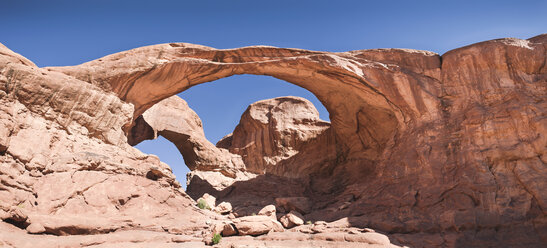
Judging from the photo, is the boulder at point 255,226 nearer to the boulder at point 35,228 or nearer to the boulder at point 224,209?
the boulder at point 224,209

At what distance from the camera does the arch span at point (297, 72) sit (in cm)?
1722

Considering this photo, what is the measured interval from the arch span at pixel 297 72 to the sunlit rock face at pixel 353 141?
61 mm

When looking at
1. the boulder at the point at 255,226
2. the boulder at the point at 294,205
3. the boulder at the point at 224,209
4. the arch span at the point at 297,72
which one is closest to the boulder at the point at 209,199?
the boulder at the point at 224,209

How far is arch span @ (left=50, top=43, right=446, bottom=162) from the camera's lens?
17.2 m

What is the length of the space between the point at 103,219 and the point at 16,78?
6.39 meters

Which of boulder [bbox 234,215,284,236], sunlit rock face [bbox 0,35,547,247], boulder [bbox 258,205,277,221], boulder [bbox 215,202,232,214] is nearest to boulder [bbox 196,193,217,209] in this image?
sunlit rock face [bbox 0,35,547,247]

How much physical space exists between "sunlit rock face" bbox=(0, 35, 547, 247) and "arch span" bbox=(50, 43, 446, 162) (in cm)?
6

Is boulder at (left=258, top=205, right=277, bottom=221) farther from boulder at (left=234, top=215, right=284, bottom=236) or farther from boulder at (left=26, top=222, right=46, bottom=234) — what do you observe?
boulder at (left=26, top=222, right=46, bottom=234)

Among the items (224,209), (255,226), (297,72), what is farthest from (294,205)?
(297,72)

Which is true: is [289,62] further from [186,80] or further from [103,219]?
[103,219]

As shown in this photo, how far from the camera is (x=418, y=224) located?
45.6 feet

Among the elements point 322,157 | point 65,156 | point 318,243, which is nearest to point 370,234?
point 318,243

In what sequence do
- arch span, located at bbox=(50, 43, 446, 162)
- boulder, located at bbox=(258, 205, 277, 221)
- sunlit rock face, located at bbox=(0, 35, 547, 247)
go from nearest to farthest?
sunlit rock face, located at bbox=(0, 35, 547, 247) < boulder, located at bbox=(258, 205, 277, 221) < arch span, located at bbox=(50, 43, 446, 162)

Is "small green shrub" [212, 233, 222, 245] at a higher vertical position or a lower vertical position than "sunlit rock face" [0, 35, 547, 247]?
lower
